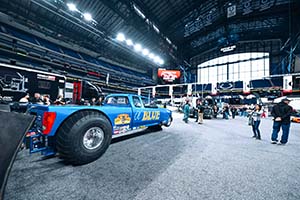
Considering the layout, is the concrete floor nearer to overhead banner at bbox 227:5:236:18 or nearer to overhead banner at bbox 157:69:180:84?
overhead banner at bbox 227:5:236:18

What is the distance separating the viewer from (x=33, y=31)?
1495cm

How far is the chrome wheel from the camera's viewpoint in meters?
2.18

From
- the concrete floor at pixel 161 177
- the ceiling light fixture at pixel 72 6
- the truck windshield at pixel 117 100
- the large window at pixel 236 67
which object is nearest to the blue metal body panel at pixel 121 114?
the truck windshield at pixel 117 100

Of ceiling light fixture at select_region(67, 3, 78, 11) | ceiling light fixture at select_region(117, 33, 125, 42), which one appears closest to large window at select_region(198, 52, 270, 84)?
ceiling light fixture at select_region(117, 33, 125, 42)

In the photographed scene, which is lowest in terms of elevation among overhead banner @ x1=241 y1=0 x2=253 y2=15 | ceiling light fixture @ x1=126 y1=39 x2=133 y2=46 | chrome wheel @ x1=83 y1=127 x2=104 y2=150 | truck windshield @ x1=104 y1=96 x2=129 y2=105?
chrome wheel @ x1=83 y1=127 x2=104 y2=150

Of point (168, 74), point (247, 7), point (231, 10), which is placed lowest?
point (168, 74)

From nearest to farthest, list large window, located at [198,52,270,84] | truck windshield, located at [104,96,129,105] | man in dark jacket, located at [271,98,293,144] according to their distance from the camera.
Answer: man in dark jacket, located at [271,98,293,144]
truck windshield, located at [104,96,129,105]
large window, located at [198,52,270,84]

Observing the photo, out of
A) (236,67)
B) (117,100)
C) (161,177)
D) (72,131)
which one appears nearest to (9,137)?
(72,131)

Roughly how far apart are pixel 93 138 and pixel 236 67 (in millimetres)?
31311

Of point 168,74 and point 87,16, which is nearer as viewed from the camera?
point 87,16

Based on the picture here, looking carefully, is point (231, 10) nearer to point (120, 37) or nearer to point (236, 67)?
point (120, 37)

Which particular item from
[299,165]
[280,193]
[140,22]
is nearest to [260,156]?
[299,165]

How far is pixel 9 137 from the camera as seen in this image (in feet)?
3.19

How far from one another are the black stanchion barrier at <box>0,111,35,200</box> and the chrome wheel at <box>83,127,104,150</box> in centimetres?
114
